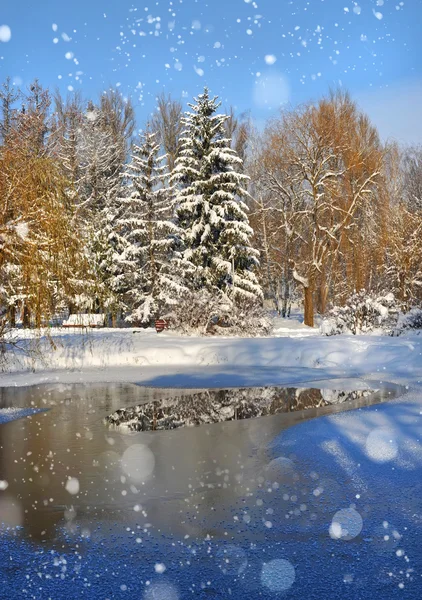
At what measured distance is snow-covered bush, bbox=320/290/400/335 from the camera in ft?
72.4

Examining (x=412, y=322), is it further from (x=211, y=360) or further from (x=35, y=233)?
(x=35, y=233)

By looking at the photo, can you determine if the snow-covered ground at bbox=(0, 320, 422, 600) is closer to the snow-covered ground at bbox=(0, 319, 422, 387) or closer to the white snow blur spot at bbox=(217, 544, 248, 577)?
the white snow blur spot at bbox=(217, 544, 248, 577)

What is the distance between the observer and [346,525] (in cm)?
505

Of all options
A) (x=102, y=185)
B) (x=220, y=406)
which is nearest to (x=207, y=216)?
(x=102, y=185)

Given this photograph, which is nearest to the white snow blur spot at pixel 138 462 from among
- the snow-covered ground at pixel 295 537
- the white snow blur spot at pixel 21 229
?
the snow-covered ground at pixel 295 537

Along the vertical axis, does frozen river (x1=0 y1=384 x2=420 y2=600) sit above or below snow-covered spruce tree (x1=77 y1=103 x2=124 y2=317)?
below

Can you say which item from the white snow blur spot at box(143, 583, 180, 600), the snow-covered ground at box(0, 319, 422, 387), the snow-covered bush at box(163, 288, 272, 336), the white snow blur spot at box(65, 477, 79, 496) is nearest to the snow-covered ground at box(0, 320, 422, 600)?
the white snow blur spot at box(143, 583, 180, 600)

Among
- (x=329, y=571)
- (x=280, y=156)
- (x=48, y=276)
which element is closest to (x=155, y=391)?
(x=48, y=276)

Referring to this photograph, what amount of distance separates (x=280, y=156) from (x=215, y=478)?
3022cm

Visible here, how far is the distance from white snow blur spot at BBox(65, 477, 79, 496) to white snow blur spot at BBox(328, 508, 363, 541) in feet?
8.50

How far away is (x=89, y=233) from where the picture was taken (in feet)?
44.6

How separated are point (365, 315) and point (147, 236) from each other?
13978 millimetres

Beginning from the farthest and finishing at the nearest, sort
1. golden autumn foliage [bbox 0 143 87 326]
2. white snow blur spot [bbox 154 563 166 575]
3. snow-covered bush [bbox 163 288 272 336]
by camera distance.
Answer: snow-covered bush [bbox 163 288 272 336], golden autumn foliage [bbox 0 143 87 326], white snow blur spot [bbox 154 563 166 575]

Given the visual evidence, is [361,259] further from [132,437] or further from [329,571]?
[329,571]
